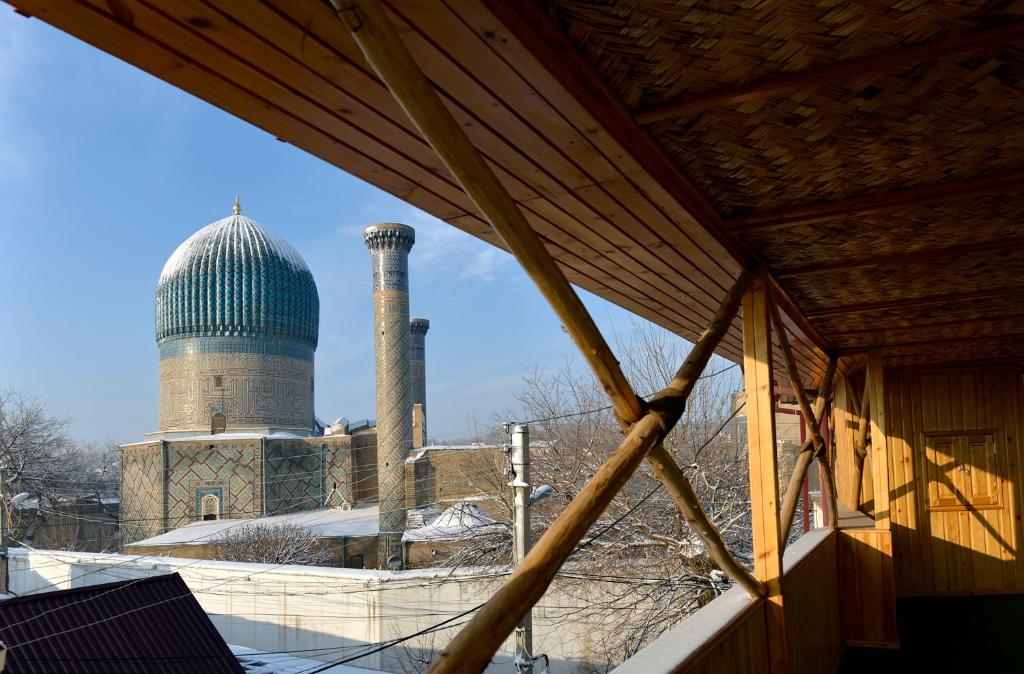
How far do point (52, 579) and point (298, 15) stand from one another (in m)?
25.0

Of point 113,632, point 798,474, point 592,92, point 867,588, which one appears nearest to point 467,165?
point 592,92

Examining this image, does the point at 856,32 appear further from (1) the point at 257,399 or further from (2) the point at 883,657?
(1) the point at 257,399

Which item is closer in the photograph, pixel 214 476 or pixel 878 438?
pixel 878 438

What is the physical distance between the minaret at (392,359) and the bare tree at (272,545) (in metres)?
2.57

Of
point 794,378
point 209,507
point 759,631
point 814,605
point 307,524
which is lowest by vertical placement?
point 307,524

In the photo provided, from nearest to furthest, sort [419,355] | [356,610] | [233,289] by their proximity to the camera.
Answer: [356,610] < [233,289] < [419,355]

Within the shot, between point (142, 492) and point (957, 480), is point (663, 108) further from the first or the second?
point (142, 492)

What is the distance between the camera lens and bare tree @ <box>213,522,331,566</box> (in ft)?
75.8

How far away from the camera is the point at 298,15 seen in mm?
1429

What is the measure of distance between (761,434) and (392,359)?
25.3m

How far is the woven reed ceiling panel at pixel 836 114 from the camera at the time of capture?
1.75 m

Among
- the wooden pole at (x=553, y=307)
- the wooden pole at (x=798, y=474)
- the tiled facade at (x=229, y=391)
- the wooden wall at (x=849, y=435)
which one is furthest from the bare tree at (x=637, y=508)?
the tiled facade at (x=229, y=391)

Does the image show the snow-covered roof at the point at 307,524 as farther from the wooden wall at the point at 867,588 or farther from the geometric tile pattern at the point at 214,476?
the wooden wall at the point at 867,588

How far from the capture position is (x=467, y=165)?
5.10 ft
